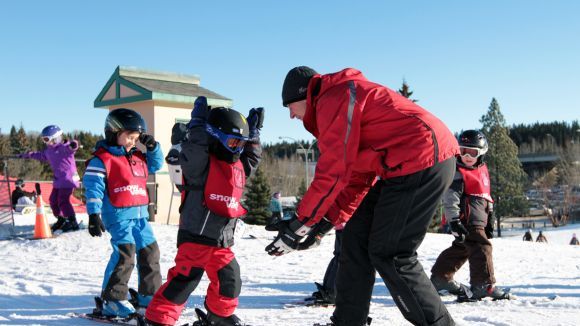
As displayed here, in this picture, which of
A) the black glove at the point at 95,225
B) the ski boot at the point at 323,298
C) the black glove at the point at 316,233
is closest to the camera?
the black glove at the point at 316,233

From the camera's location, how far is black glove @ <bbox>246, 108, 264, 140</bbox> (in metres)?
4.93

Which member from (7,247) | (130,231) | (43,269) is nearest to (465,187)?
(130,231)

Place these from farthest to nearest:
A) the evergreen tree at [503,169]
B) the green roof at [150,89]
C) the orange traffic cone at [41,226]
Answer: the evergreen tree at [503,169]
the green roof at [150,89]
the orange traffic cone at [41,226]

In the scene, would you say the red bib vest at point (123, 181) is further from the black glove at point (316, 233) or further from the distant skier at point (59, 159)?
the distant skier at point (59, 159)

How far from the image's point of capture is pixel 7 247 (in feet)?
35.0

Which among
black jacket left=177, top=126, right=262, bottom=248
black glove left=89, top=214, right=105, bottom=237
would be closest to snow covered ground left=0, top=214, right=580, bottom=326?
black glove left=89, top=214, right=105, bottom=237

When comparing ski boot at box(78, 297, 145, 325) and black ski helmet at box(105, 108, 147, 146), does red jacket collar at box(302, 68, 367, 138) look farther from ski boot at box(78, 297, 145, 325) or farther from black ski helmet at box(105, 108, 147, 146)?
ski boot at box(78, 297, 145, 325)

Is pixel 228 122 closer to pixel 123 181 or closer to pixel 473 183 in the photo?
pixel 123 181

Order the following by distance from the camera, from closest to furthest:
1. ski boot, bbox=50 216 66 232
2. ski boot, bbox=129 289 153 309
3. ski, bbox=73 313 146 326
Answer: ski, bbox=73 313 146 326 < ski boot, bbox=129 289 153 309 < ski boot, bbox=50 216 66 232

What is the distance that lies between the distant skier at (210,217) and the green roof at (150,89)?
13.0 m

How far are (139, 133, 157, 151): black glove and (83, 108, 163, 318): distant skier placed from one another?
4cm

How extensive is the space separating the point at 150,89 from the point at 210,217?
13.4m

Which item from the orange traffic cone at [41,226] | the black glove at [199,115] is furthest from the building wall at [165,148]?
the black glove at [199,115]

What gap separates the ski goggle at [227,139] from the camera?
14.4 ft
